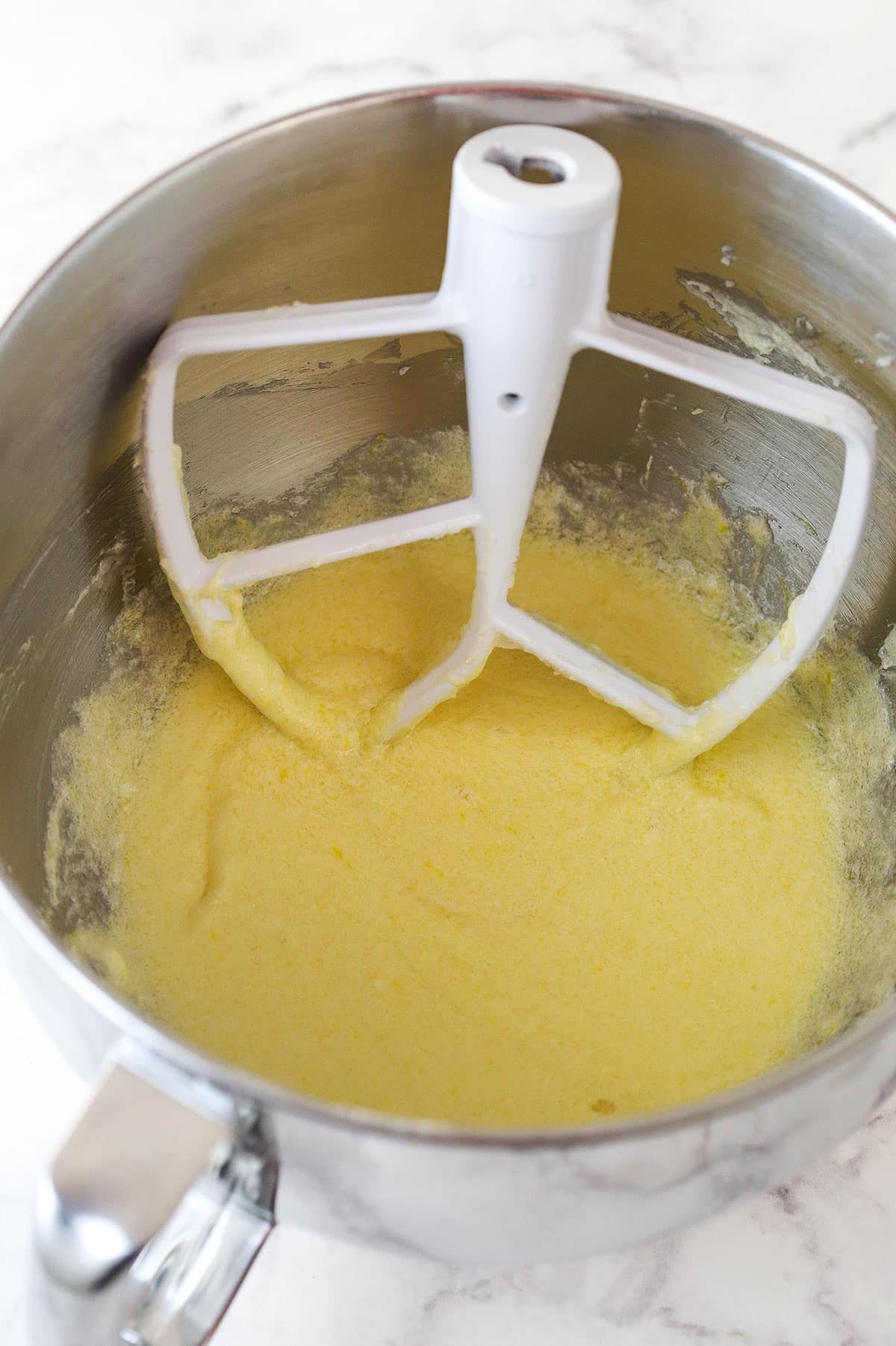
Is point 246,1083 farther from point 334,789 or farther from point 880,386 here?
point 880,386

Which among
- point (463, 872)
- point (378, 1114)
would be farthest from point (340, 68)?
point (378, 1114)

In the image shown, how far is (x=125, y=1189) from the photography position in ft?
1.33

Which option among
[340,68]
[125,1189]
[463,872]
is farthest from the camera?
[340,68]

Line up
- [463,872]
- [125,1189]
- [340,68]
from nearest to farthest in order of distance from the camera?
[125,1189] < [463,872] < [340,68]

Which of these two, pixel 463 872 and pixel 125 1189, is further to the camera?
pixel 463 872

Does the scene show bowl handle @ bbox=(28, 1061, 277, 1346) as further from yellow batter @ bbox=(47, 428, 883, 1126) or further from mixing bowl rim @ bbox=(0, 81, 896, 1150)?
yellow batter @ bbox=(47, 428, 883, 1126)

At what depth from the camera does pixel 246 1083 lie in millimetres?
400

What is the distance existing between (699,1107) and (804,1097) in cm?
5

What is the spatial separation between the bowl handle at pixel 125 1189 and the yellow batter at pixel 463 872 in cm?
24

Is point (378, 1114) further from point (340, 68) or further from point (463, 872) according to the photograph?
point (340, 68)

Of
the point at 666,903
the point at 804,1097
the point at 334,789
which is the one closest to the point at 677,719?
the point at 666,903

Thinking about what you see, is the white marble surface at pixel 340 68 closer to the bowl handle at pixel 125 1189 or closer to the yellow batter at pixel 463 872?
the yellow batter at pixel 463 872

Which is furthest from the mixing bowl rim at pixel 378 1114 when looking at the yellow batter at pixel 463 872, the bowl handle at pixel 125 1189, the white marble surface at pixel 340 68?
the white marble surface at pixel 340 68

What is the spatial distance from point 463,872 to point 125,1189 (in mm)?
379
